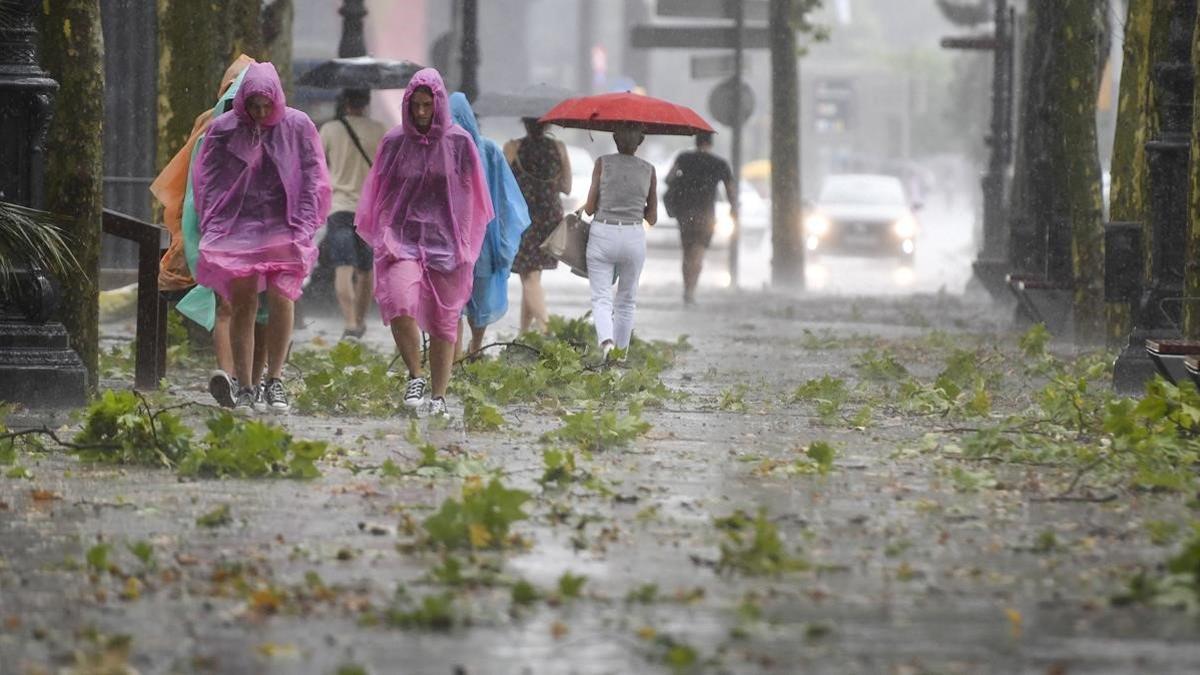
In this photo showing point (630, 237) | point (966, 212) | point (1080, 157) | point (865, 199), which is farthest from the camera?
point (966, 212)

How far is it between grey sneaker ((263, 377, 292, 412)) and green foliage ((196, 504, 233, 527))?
400 cm

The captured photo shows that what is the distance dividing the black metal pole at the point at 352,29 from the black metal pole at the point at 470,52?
0.96 meters

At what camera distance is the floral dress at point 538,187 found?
1797 cm

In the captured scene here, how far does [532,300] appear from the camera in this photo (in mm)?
18406

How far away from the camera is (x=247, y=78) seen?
12.0 m

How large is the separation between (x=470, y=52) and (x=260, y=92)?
1066cm

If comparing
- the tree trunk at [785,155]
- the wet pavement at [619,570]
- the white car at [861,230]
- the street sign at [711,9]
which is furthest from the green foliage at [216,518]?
the white car at [861,230]

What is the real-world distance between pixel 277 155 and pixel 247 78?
0.39m

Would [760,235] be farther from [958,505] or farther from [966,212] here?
[966,212]

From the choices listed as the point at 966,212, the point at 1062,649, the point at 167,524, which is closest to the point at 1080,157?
the point at 167,524

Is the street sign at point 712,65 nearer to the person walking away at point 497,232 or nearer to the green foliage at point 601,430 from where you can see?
the person walking away at point 497,232

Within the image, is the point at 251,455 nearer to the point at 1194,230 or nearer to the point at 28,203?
the point at 28,203

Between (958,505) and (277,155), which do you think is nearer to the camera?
(958,505)

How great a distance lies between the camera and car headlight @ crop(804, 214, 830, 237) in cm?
4144
